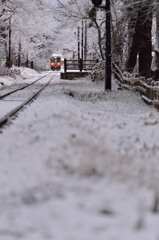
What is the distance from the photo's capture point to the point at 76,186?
16.5 ft

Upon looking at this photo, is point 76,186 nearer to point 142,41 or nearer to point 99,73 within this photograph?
point 142,41

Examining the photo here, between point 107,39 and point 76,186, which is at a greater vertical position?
point 107,39

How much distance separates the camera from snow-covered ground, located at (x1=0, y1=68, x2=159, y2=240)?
4.08m

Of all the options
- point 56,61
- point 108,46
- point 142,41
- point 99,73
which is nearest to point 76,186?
point 108,46

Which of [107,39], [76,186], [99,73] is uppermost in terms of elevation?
[107,39]

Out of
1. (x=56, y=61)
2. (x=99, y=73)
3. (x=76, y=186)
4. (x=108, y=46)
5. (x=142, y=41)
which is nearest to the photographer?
(x=76, y=186)

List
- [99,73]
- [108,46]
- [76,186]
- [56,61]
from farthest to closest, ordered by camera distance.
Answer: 1. [56,61]
2. [99,73]
3. [108,46]
4. [76,186]

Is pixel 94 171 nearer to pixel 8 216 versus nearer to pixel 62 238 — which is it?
pixel 8 216

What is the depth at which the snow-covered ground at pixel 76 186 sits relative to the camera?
408cm

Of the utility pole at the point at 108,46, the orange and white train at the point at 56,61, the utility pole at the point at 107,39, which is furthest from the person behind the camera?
the orange and white train at the point at 56,61

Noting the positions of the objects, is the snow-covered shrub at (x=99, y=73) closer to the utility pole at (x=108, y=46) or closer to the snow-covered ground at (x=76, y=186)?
the utility pole at (x=108, y=46)

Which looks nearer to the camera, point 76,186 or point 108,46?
point 76,186

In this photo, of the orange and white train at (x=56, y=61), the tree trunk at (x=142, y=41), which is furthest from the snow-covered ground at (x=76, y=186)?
the orange and white train at (x=56, y=61)

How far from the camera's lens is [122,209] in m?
4.30
